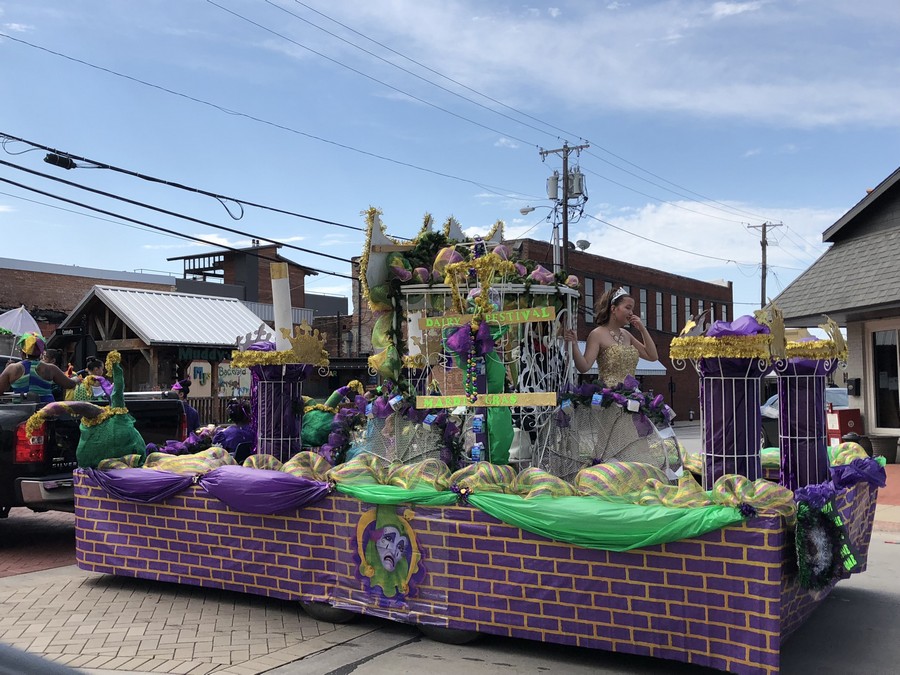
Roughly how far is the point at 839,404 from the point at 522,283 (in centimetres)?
1550

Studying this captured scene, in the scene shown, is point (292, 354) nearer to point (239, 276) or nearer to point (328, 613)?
point (328, 613)

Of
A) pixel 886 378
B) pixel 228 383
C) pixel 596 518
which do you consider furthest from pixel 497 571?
pixel 228 383

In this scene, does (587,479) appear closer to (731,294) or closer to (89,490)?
(89,490)

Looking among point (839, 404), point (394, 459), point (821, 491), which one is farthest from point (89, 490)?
point (839, 404)

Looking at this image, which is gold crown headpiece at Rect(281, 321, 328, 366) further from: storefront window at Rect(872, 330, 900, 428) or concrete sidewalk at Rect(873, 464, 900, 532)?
storefront window at Rect(872, 330, 900, 428)

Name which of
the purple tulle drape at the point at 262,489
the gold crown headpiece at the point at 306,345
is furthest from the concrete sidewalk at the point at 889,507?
the purple tulle drape at the point at 262,489

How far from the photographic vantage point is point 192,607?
5.77 metres

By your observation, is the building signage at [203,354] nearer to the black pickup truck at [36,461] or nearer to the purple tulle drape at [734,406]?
the black pickup truck at [36,461]

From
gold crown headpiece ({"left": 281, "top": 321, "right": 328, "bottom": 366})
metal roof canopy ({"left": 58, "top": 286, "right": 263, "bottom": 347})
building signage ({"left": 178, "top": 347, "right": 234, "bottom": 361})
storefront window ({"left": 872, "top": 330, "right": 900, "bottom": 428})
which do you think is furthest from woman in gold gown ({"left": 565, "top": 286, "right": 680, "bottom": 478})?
building signage ({"left": 178, "top": 347, "right": 234, "bottom": 361})

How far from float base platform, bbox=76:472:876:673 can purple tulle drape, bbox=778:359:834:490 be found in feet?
0.90

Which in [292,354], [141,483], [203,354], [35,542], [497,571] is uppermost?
[203,354]

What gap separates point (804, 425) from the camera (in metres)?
5.00

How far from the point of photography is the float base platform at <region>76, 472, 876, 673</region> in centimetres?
398

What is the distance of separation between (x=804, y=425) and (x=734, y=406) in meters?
0.71
